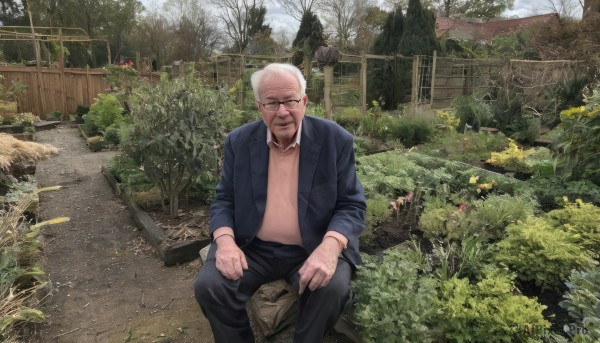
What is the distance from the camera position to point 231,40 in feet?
111

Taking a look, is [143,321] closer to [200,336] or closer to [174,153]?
[200,336]

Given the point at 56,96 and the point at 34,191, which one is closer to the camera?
the point at 34,191

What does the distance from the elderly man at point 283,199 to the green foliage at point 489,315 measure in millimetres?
529

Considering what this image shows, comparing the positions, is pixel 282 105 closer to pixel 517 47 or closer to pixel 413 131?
pixel 413 131

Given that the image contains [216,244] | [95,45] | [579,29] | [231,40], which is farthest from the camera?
[231,40]

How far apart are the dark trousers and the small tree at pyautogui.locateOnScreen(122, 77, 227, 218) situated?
1.89 m

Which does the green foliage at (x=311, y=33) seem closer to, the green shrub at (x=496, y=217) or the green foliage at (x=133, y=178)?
the green foliage at (x=133, y=178)

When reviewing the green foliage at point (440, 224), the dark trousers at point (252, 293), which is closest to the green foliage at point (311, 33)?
Result: the green foliage at point (440, 224)

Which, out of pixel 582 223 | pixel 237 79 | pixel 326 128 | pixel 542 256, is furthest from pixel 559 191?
pixel 237 79

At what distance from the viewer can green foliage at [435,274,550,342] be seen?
6.02 feet

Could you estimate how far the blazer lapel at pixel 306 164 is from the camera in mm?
2166

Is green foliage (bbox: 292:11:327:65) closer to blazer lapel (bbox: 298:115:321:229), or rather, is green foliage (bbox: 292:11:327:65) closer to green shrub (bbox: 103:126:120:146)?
green shrub (bbox: 103:126:120:146)

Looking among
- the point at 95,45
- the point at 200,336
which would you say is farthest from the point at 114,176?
the point at 95,45

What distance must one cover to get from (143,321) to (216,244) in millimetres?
1062
